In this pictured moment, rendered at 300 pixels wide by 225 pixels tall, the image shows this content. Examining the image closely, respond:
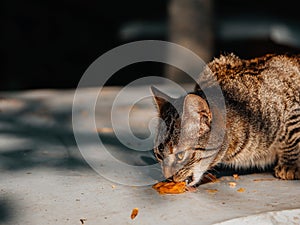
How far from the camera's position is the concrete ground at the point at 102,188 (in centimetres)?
302

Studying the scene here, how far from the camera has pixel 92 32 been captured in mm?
10969

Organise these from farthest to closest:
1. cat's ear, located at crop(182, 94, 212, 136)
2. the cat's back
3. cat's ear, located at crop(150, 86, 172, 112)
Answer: the cat's back < cat's ear, located at crop(150, 86, 172, 112) < cat's ear, located at crop(182, 94, 212, 136)

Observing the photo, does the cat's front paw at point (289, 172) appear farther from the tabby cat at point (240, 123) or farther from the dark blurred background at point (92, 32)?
the dark blurred background at point (92, 32)

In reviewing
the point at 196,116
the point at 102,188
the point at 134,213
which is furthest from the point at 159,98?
the point at 134,213

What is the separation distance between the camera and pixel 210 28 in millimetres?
7531

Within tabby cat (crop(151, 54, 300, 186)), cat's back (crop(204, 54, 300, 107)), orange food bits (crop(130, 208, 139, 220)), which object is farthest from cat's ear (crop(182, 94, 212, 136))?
orange food bits (crop(130, 208, 139, 220))

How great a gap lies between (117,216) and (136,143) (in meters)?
1.42

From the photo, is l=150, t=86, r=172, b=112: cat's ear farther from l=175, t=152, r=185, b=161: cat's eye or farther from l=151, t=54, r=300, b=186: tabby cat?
l=175, t=152, r=185, b=161: cat's eye

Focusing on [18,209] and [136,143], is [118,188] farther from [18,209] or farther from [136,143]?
[136,143]

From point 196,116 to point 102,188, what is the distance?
0.65 m

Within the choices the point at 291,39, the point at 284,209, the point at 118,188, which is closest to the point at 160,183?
the point at 118,188

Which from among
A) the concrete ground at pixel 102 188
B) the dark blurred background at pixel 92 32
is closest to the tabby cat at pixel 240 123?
the concrete ground at pixel 102 188

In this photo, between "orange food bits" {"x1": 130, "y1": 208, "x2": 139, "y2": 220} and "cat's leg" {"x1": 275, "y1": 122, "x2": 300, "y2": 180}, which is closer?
"orange food bits" {"x1": 130, "y1": 208, "x2": 139, "y2": 220}

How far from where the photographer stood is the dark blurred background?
964 centimetres
